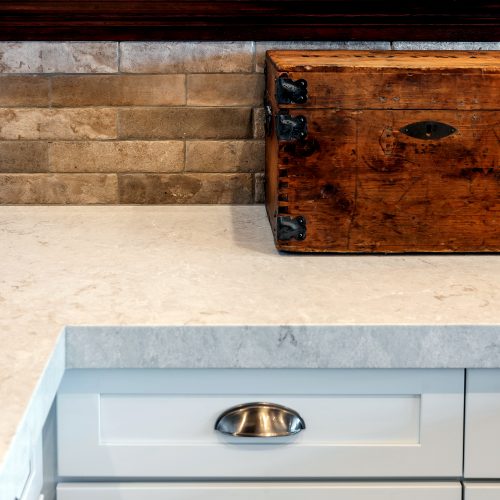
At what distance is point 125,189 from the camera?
2.08m

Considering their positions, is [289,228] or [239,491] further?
[289,228]

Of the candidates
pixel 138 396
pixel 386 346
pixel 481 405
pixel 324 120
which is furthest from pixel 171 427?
pixel 324 120

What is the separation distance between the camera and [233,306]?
1.36 meters

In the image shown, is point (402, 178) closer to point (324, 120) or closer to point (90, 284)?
point (324, 120)

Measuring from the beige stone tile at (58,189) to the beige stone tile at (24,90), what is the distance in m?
0.16

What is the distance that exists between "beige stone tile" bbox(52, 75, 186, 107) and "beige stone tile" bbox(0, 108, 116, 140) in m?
0.02

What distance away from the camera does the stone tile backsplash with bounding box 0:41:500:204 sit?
6.61 ft

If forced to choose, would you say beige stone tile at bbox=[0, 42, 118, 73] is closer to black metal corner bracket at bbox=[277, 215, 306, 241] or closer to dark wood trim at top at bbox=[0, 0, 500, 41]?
dark wood trim at top at bbox=[0, 0, 500, 41]

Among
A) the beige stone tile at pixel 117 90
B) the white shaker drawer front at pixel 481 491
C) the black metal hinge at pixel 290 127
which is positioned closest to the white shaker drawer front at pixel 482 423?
the white shaker drawer front at pixel 481 491

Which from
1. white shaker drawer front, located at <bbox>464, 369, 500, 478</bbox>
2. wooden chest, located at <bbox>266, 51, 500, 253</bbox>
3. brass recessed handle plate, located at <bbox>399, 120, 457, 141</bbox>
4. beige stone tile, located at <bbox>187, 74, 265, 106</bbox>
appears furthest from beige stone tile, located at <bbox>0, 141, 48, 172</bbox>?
white shaker drawer front, located at <bbox>464, 369, 500, 478</bbox>

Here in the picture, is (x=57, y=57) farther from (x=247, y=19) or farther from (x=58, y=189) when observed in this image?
(x=247, y=19)

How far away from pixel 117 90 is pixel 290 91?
562 millimetres

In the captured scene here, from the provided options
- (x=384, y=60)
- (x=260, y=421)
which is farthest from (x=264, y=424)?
(x=384, y=60)

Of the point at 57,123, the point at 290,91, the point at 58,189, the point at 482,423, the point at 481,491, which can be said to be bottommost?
the point at 481,491
